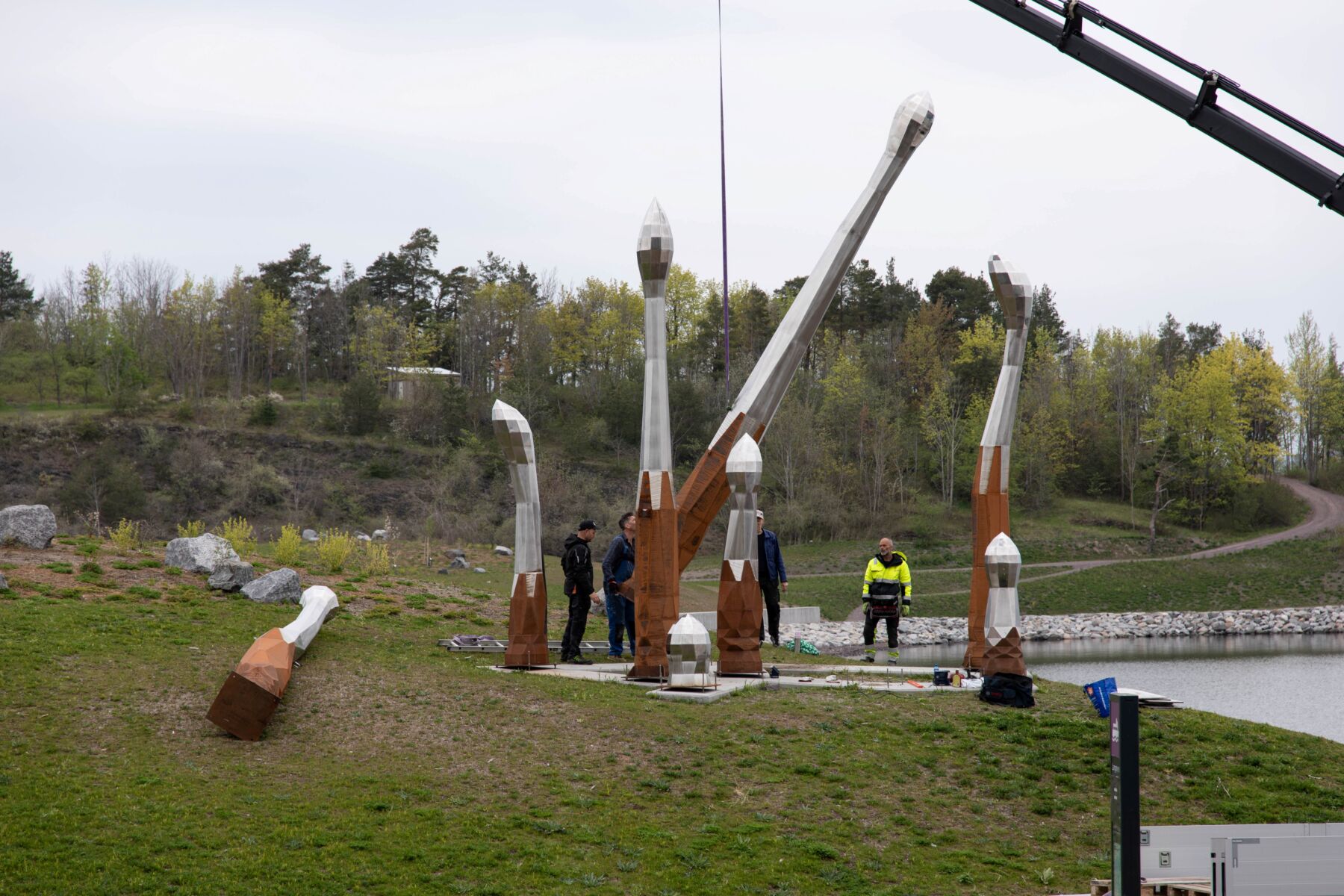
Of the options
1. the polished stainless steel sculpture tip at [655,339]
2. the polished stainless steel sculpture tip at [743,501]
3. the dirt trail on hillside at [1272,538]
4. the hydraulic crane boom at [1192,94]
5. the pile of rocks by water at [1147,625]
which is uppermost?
the hydraulic crane boom at [1192,94]

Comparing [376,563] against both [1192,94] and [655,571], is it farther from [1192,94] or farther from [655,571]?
[1192,94]

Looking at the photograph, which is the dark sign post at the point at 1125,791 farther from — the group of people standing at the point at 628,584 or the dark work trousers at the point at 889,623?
the dark work trousers at the point at 889,623

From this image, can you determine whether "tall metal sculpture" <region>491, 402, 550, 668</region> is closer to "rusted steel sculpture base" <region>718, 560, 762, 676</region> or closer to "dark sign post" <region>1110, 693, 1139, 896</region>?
"rusted steel sculpture base" <region>718, 560, 762, 676</region>

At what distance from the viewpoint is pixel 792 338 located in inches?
504

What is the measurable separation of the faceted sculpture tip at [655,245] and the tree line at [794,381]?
29.0 metres

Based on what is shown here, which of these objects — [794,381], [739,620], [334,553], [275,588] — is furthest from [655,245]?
[794,381]

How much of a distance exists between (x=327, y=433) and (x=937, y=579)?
26.1 metres

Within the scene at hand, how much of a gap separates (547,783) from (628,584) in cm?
531

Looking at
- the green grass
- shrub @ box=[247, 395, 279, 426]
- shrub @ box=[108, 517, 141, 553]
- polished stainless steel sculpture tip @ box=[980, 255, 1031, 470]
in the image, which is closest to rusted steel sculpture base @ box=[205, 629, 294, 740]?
the green grass

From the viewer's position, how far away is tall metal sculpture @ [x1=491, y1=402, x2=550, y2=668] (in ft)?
38.1

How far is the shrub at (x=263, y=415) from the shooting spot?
46200mm

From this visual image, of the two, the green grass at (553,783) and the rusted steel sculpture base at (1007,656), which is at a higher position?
the rusted steel sculpture base at (1007,656)

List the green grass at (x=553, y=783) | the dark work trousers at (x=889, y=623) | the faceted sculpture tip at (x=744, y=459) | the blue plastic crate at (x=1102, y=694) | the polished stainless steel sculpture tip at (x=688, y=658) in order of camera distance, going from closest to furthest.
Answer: the green grass at (x=553, y=783), the blue plastic crate at (x=1102, y=694), the polished stainless steel sculpture tip at (x=688, y=658), the faceted sculpture tip at (x=744, y=459), the dark work trousers at (x=889, y=623)

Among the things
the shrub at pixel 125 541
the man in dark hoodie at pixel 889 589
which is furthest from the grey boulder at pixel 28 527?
the man in dark hoodie at pixel 889 589
